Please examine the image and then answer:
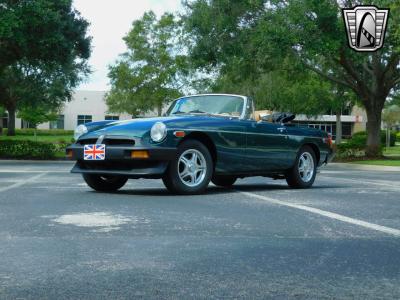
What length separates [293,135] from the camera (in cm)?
1108

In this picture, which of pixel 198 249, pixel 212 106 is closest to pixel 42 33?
pixel 212 106

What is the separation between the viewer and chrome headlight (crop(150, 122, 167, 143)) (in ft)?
29.4

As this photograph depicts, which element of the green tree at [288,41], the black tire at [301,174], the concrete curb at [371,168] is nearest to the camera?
the black tire at [301,174]

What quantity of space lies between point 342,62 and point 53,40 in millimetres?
12628

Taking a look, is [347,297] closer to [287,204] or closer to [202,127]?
[287,204]

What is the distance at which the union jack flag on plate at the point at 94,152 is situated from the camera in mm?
9133

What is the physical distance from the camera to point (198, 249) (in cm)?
490

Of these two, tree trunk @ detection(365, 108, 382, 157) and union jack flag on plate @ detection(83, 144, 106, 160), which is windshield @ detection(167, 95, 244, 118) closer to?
union jack flag on plate @ detection(83, 144, 106, 160)

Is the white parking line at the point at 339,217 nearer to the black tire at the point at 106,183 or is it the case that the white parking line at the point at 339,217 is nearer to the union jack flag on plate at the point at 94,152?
the union jack flag on plate at the point at 94,152

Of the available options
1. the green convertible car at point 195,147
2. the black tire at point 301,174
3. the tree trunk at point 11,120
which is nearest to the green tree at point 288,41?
the black tire at point 301,174

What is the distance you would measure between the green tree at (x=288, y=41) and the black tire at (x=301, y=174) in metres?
13.9

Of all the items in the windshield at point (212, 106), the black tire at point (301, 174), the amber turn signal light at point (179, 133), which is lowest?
the black tire at point (301, 174)

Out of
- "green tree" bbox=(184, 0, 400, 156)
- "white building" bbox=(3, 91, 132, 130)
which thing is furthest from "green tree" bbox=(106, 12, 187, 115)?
"white building" bbox=(3, 91, 132, 130)

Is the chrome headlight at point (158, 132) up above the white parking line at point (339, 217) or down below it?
above
